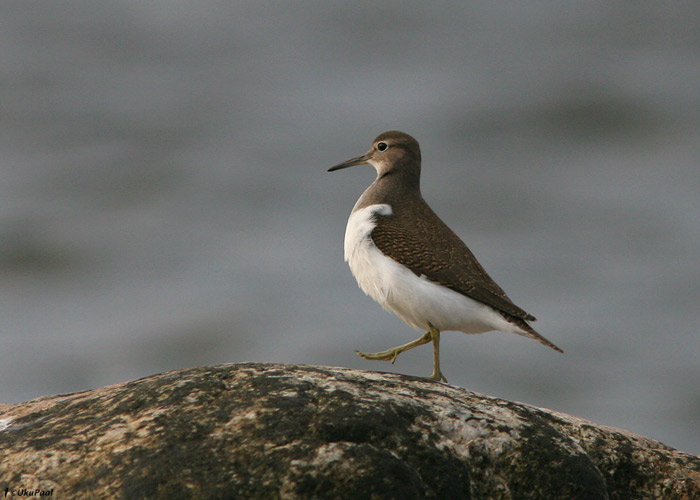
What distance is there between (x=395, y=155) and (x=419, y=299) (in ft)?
9.97

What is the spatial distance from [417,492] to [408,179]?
275 inches

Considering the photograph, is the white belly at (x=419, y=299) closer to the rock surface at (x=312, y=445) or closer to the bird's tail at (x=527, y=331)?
the bird's tail at (x=527, y=331)

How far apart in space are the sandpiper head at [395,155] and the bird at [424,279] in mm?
1121

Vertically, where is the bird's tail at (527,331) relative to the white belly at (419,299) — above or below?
below

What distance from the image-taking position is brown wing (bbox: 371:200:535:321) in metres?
9.85

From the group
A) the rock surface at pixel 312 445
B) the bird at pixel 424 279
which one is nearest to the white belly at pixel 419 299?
the bird at pixel 424 279

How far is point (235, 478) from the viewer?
5.37m

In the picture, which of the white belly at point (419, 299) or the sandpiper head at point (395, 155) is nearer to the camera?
the white belly at point (419, 299)

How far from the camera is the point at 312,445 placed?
5.62m

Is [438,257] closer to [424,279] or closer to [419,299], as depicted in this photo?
[424,279]

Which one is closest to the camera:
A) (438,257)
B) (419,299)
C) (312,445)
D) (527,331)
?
(312,445)

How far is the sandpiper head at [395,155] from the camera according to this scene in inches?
477

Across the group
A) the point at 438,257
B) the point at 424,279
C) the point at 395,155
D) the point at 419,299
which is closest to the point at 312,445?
the point at 419,299

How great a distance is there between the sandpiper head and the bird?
1121 millimetres
